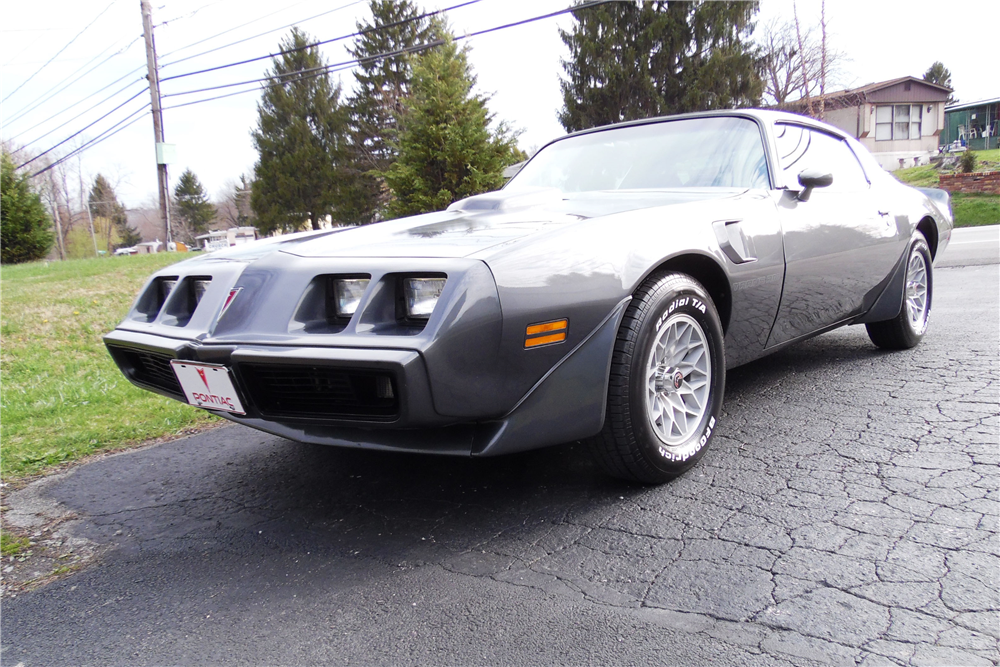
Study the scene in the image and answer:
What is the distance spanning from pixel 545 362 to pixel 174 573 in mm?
1308

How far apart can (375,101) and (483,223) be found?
32718mm

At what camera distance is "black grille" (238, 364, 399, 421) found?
6.41ft

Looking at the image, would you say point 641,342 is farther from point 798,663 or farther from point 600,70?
point 600,70

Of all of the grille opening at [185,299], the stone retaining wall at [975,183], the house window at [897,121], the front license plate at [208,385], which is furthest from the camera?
the house window at [897,121]

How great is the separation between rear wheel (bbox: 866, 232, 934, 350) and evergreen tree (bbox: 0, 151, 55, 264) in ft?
65.5

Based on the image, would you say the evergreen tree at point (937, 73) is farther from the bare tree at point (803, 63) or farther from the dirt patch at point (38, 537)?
the dirt patch at point (38, 537)

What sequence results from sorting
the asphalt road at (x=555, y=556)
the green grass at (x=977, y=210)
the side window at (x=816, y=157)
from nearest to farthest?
the asphalt road at (x=555, y=556), the side window at (x=816, y=157), the green grass at (x=977, y=210)

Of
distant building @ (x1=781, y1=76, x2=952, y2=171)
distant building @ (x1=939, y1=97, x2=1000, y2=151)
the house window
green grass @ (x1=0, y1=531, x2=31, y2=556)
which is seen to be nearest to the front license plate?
green grass @ (x1=0, y1=531, x2=31, y2=556)

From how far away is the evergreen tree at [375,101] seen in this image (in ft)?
108

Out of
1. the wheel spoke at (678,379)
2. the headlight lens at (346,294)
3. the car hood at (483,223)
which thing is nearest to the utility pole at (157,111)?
the car hood at (483,223)

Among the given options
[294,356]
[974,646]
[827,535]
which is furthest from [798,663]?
[294,356]

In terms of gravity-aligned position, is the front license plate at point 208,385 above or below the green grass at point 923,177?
below

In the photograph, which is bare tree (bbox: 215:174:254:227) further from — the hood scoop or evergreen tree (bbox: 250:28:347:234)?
the hood scoop

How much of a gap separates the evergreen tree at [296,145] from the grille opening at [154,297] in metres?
32.9
